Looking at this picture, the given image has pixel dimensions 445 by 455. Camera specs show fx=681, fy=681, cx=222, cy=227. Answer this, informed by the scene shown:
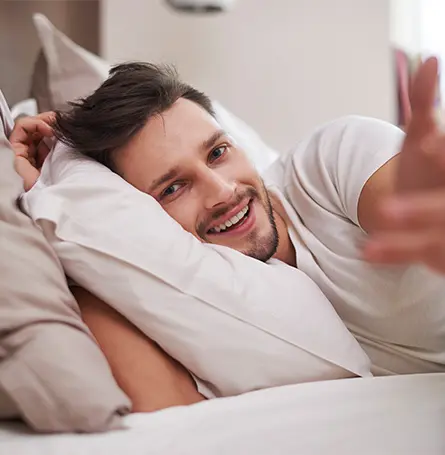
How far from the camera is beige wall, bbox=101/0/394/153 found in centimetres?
201

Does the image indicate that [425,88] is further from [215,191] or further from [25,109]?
[25,109]

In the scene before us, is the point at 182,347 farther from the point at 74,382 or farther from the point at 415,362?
the point at 415,362

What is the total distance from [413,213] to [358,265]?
493 mm

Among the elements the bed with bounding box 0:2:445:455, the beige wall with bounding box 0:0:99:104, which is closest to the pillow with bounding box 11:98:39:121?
the beige wall with bounding box 0:0:99:104

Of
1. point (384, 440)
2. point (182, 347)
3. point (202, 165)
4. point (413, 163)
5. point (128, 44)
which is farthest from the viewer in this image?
point (128, 44)

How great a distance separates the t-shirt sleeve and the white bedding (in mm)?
309

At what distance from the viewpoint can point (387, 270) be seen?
0.91 meters

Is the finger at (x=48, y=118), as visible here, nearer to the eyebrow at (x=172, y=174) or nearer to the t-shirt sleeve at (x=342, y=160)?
the eyebrow at (x=172, y=174)

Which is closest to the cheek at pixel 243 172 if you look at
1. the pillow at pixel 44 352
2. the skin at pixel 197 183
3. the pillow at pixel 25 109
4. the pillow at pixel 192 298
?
the skin at pixel 197 183

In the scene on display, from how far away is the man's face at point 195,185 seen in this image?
1012mm

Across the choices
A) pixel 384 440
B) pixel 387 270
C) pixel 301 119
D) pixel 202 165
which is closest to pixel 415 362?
pixel 387 270

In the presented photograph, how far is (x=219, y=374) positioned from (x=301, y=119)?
53.3 inches

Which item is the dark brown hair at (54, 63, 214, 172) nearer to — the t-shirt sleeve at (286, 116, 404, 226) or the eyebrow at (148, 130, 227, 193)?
the eyebrow at (148, 130, 227, 193)

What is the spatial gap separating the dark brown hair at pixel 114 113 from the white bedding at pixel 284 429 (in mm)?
465
